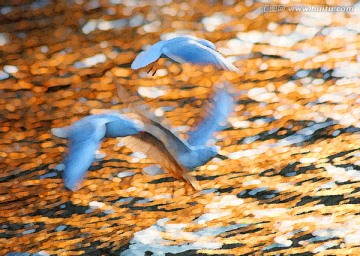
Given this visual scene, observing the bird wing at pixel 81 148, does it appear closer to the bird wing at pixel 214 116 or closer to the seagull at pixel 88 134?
the seagull at pixel 88 134

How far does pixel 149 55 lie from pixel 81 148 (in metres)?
0.13

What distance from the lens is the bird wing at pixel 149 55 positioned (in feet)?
1.62

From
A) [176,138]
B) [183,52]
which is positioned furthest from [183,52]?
[176,138]

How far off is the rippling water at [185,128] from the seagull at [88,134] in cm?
3

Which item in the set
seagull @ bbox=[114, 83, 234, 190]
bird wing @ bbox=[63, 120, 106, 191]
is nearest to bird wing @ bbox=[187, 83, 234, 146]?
seagull @ bbox=[114, 83, 234, 190]

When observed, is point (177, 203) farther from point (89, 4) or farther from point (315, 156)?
point (89, 4)

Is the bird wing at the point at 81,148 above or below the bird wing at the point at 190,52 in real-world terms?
below

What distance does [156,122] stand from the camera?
0.55 m

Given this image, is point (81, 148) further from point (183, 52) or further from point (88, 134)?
point (183, 52)

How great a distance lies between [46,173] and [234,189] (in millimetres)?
275

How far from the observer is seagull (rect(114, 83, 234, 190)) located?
526mm

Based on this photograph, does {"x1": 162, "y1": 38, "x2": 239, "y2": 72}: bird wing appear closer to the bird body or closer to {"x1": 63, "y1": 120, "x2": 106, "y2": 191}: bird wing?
the bird body

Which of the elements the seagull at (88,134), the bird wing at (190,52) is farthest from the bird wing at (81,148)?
the bird wing at (190,52)

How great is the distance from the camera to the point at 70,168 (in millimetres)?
528
